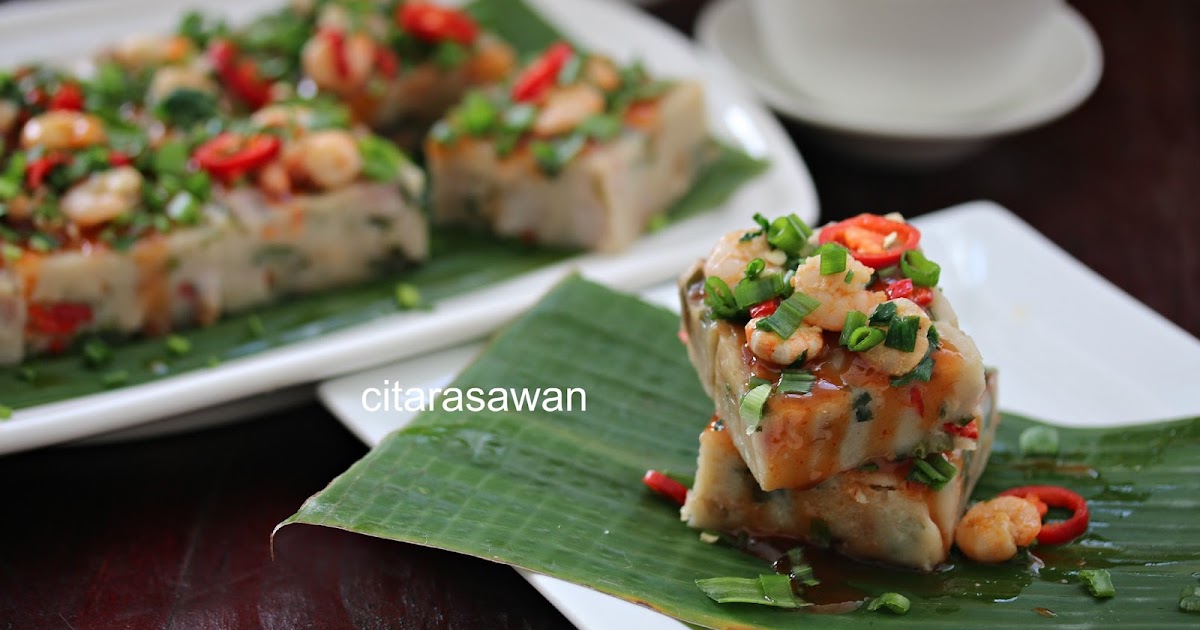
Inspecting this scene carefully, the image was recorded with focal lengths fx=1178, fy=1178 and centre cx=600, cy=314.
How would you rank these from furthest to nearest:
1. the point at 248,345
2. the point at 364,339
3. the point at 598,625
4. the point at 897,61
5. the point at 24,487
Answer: the point at 897,61, the point at 248,345, the point at 364,339, the point at 24,487, the point at 598,625

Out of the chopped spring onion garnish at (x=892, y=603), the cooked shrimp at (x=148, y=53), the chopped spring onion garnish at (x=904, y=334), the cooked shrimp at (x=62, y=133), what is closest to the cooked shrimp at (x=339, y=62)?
the cooked shrimp at (x=148, y=53)

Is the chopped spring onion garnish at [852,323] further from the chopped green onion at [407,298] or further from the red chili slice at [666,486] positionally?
the chopped green onion at [407,298]

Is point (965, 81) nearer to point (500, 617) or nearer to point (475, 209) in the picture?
point (475, 209)

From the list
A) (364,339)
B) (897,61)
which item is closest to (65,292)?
(364,339)

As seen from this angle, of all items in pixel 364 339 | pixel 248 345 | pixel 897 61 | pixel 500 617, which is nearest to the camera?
pixel 500 617

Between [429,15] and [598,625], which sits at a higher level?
[429,15]

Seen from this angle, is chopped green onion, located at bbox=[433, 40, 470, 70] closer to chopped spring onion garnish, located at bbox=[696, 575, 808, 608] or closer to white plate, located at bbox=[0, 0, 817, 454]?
white plate, located at bbox=[0, 0, 817, 454]
